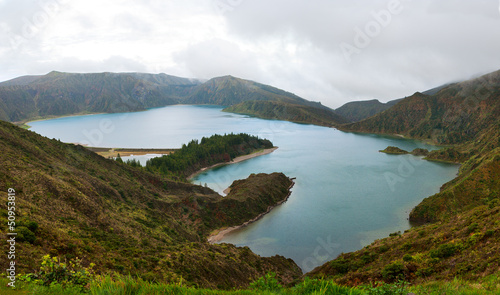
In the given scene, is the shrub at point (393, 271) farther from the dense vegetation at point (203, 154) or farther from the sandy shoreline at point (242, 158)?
the sandy shoreline at point (242, 158)

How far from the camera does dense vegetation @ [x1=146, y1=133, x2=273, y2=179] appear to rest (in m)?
93.6

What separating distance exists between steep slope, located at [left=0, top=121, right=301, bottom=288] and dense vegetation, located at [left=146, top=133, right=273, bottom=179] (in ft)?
103

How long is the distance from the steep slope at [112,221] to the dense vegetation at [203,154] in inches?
1231

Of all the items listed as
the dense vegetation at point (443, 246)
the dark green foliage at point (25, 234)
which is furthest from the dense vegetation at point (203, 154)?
the dense vegetation at point (443, 246)

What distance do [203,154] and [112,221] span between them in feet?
265

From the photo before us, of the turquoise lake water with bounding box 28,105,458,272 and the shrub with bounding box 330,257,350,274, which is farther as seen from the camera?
the turquoise lake water with bounding box 28,105,458,272

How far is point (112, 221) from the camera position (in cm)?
3164

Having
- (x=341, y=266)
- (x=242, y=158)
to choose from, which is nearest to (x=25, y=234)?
(x=341, y=266)

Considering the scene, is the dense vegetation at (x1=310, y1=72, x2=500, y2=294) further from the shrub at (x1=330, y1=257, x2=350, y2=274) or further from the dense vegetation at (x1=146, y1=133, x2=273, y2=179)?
the dense vegetation at (x1=146, y1=133, x2=273, y2=179)

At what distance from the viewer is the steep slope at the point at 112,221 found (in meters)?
20.8

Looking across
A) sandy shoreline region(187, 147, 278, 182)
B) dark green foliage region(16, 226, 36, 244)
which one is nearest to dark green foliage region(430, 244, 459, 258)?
dark green foliage region(16, 226, 36, 244)

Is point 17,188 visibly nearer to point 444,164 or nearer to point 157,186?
point 157,186

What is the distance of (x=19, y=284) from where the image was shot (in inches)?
289

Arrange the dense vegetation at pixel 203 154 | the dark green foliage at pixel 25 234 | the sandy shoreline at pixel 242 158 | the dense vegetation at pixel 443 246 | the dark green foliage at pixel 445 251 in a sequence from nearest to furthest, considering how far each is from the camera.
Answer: the dark green foliage at pixel 25 234
the dense vegetation at pixel 443 246
the dark green foliage at pixel 445 251
the dense vegetation at pixel 203 154
the sandy shoreline at pixel 242 158
